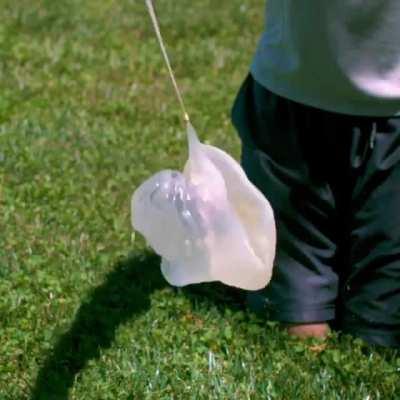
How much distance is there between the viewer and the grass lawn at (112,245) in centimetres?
315

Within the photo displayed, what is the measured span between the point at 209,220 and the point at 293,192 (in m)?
0.56

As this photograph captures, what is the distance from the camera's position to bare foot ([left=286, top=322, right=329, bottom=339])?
3.43 m

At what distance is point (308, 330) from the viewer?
3.44m

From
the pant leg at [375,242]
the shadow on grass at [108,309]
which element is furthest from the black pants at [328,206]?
the shadow on grass at [108,309]

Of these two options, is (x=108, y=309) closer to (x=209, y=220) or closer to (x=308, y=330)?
(x=308, y=330)

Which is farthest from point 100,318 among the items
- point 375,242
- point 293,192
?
point 375,242

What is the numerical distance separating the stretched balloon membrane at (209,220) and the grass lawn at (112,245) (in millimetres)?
381

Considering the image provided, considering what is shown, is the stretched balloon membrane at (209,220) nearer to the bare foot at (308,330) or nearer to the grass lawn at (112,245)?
the grass lawn at (112,245)

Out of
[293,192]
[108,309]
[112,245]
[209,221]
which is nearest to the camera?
[209,221]

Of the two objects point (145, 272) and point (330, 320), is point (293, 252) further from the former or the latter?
point (145, 272)

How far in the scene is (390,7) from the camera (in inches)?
122

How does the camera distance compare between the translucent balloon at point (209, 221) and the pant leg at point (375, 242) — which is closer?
the translucent balloon at point (209, 221)

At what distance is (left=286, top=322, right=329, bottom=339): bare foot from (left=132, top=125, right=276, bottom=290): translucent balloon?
1.98 feet

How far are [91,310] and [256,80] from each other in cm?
76
